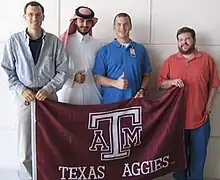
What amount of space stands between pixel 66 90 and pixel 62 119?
0.43m

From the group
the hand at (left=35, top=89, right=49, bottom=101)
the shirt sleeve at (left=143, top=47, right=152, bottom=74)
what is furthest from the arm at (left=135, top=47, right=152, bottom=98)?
the hand at (left=35, top=89, right=49, bottom=101)

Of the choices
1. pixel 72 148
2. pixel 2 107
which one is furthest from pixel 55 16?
pixel 72 148

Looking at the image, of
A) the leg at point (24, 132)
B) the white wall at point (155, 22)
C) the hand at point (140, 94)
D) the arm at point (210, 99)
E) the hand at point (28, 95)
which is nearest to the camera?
the hand at point (28, 95)

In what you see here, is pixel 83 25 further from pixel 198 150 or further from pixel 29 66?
pixel 198 150

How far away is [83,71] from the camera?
328 centimetres

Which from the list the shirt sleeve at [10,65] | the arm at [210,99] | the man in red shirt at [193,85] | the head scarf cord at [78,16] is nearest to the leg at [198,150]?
the man in red shirt at [193,85]

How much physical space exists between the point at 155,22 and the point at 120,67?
2.17 feet

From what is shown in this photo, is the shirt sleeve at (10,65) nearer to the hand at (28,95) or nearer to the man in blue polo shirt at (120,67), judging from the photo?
the hand at (28,95)

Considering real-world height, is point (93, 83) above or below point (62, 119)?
above

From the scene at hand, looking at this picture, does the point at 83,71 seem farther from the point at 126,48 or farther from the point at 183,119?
the point at 183,119

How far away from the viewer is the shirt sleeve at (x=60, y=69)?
9.86ft

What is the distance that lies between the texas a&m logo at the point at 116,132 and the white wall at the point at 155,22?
0.60m

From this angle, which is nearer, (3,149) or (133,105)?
(133,105)

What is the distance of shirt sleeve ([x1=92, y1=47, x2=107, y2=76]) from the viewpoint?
3219 mm
